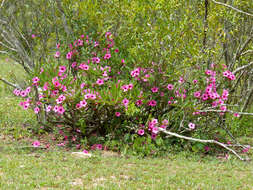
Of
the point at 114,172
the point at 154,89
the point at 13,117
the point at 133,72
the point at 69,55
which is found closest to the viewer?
the point at 114,172

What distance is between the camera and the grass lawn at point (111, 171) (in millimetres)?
4148

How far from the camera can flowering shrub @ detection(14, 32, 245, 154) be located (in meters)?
5.50

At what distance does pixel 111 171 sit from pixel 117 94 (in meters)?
1.21

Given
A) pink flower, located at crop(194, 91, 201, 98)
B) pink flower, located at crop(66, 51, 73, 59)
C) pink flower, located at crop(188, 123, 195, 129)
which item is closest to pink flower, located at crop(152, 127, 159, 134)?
pink flower, located at crop(188, 123, 195, 129)

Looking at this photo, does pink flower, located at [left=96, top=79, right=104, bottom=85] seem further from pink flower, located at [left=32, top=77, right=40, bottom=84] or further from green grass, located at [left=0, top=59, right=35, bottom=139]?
green grass, located at [left=0, top=59, right=35, bottom=139]

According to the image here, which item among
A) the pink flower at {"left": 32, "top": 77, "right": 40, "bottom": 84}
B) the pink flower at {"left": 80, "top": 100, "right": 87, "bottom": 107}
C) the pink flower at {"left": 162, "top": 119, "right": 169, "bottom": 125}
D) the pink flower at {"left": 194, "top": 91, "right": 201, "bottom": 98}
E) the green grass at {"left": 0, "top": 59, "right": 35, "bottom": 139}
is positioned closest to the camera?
the pink flower at {"left": 80, "top": 100, "right": 87, "bottom": 107}

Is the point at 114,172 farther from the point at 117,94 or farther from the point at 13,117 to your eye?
the point at 13,117

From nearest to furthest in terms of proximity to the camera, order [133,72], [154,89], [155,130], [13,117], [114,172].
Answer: [114,172]
[155,130]
[133,72]
[154,89]
[13,117]

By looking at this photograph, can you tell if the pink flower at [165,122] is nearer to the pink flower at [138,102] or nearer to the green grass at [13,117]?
the pink flower at [138,102]

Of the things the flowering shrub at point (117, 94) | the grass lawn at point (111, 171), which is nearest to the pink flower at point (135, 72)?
the flowering shrub at point (117, 94)

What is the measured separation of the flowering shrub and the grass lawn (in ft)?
1.83

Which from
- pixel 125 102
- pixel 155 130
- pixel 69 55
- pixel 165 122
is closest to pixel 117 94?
pixel 125 102

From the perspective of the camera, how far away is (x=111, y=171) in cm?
464

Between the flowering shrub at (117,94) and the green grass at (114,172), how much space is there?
1.98 ft
